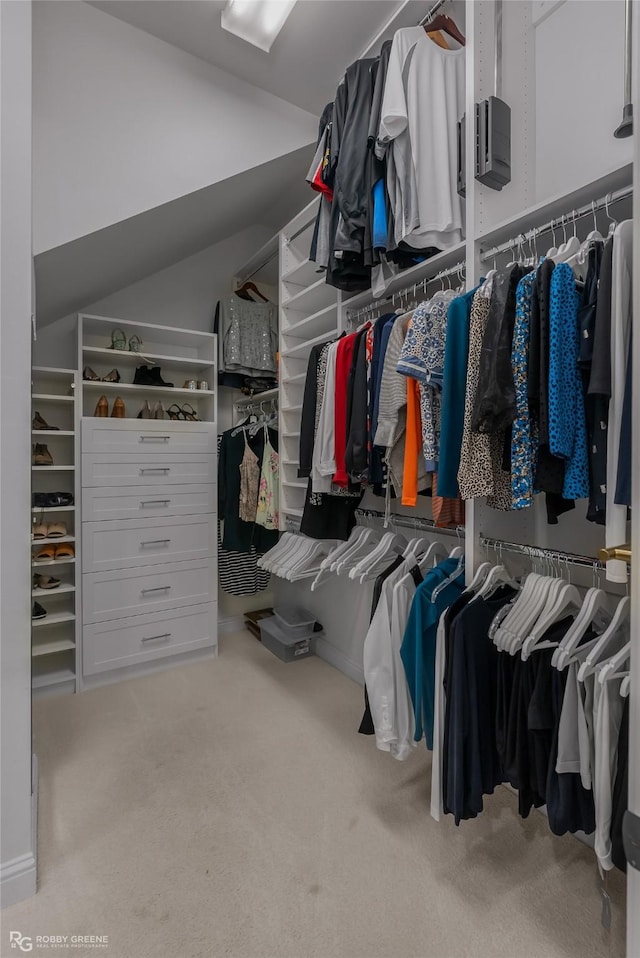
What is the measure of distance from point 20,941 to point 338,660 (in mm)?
1814

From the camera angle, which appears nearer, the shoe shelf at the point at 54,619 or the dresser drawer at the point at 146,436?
the shoe shelf at the point at 54,619

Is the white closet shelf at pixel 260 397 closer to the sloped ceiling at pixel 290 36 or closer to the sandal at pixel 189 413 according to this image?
the sandal at pixel 189 413

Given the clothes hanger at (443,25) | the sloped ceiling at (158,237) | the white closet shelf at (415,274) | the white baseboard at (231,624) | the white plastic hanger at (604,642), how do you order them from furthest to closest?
the white baseboard at (231,624), the sloped ceiling at (158,237), the clothes hanger at (443,25), the white closet shelf at (415,274), the white plastic hanger at (604,642)

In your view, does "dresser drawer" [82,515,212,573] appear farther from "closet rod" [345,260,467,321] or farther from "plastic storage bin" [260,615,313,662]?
"closet rod" [345,260,467,321]

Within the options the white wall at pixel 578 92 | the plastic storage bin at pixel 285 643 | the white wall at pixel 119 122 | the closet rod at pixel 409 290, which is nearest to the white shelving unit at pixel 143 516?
the plastic storage bin at pixel 285 643

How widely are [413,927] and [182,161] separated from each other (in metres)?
2.90

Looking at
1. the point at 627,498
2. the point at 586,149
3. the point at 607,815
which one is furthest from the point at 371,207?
the point at 607,815

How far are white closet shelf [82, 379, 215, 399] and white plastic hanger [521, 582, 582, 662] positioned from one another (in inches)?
93.5

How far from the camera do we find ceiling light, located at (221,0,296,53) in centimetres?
185

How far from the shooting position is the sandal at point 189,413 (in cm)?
313

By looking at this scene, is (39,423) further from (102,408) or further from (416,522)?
(416,522)

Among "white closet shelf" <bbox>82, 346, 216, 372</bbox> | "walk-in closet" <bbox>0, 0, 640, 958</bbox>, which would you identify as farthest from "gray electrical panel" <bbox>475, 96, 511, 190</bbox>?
"white closet shelf" <bbox>82, 346, 216, 372</bbox>

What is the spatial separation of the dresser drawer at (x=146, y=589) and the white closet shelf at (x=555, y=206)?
7.69 ft

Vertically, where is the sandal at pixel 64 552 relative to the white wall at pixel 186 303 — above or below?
below
